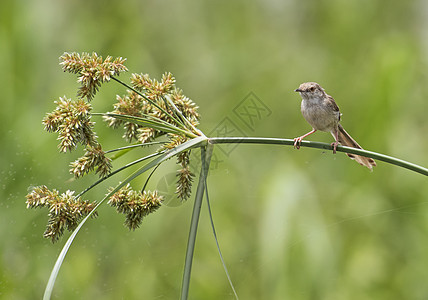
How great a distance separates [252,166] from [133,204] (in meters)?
1.50

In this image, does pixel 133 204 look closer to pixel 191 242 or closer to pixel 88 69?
pixel 191 242

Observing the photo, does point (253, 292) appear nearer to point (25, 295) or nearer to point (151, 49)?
point (25, 295)

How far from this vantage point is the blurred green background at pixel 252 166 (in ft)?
6.79

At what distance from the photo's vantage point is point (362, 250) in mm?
2258

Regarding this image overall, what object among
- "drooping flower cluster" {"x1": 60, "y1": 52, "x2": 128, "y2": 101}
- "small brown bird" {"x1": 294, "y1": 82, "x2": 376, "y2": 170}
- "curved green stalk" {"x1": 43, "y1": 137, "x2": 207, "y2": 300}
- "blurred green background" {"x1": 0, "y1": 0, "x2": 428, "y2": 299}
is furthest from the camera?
"blurred green background" {"x1": 0, "y1": 0, "x2": 428, "y2": 299}

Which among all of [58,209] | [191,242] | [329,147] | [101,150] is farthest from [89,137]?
[329,147]

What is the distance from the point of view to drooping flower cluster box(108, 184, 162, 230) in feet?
3.32

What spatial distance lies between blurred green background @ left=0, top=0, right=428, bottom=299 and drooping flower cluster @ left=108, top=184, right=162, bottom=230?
846 mm

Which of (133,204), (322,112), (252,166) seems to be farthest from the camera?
(252,166)

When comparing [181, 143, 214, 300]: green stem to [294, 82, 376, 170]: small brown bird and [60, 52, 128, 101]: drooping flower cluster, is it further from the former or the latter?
[294, 82, 376, 170]: small brown bird

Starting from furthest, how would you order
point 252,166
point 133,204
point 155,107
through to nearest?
point 252,166 → point 155,107 → point 133,204

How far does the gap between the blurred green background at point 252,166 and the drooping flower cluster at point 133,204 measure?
846 mm

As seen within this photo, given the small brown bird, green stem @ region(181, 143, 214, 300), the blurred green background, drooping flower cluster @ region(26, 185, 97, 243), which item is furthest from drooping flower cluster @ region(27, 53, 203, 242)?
the blurred green background

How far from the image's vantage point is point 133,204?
101cm
